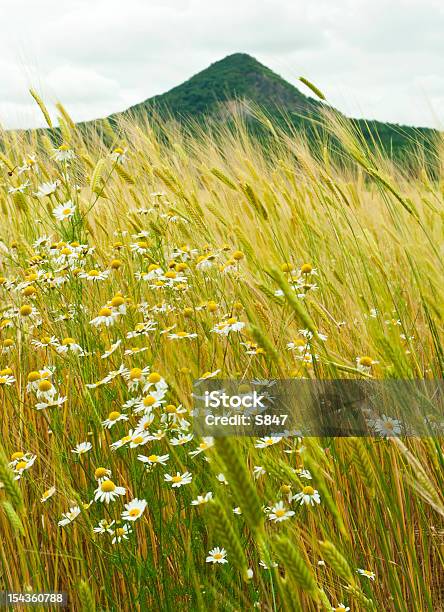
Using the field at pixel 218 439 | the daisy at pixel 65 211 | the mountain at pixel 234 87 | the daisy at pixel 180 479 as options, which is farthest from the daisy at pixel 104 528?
the mountain at pixel 234 87

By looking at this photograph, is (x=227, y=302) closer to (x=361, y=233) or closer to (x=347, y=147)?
(x=361, y=233)

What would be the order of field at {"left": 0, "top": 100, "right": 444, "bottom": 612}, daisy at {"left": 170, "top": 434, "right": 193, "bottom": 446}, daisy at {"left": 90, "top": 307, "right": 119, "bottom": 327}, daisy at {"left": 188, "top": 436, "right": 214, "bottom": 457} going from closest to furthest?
daisy at {"left": 188, "top": 436, "right": 214, "bottom": 457}
field at {"left": 0, "top": 100, "right": 444, "bottom": 612}
daisy at {"left": 170, "top": 434, "right": 193, "bottom": 446}
daisy at {"left": 90, "top": 307, "right": 119, "bottom": 327}

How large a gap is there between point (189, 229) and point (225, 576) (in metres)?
1.26

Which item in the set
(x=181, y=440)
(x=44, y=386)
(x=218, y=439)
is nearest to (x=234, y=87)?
(x=44, y=386)

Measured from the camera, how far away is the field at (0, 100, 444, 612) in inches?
30.7

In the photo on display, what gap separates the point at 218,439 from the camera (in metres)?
0.42

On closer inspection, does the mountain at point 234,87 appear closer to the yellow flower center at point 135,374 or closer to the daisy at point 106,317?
the daisy at point 106,317

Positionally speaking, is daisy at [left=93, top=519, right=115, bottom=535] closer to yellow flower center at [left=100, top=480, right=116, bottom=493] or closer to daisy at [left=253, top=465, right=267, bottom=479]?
yellow flower center at [left=100, top=480, right=116, bottom=493]

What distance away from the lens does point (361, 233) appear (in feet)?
4.72

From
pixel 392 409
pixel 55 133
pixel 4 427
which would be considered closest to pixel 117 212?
pixel 55 133

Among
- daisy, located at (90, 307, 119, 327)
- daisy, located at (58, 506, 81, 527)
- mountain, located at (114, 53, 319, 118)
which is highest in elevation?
mountain, located at (114, 53, 319, 118)

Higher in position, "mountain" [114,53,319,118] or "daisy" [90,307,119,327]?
"mountain" [114,53,319,118]

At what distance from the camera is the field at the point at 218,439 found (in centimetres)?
78

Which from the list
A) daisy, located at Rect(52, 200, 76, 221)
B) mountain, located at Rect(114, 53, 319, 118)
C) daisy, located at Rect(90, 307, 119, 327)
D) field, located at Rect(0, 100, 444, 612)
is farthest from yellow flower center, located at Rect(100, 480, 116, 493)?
mountain, located at Rect(114, 53, 319, 118)
